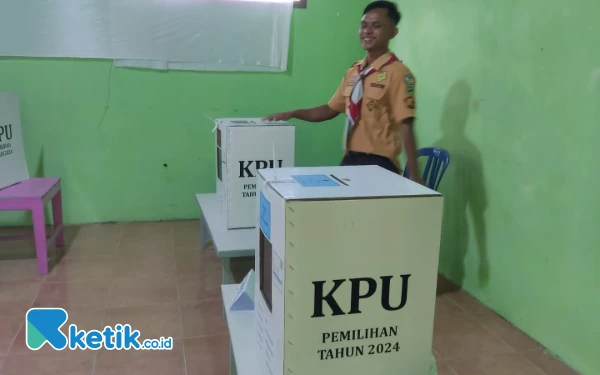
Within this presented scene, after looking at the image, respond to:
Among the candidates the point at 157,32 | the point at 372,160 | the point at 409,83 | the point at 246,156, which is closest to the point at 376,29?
the point at 409,83

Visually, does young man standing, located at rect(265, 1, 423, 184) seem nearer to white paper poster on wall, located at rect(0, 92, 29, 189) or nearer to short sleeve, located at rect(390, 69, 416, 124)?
short sleeve, located at rect(390, 69, 416, 124)

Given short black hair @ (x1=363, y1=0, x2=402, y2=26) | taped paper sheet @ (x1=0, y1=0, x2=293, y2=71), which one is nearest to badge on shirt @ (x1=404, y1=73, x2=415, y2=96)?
short black hair @ (x1=363, y1=0, x2=402, y2=26)

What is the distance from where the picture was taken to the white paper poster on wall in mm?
2977

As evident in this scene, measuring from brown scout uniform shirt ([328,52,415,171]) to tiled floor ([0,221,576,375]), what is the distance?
3.08 ft

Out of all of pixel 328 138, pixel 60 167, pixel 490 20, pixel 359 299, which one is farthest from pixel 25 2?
pixel 359 299

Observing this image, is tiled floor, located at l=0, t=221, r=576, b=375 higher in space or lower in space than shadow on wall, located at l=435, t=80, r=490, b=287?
lower

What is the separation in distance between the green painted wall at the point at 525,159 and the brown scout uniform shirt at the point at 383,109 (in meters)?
0.57

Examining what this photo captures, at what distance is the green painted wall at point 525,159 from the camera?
1995 millimetres

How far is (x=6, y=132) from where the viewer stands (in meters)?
3.02

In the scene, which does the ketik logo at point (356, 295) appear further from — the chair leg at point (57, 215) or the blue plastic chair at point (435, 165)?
the chair leg at point (57, 215)

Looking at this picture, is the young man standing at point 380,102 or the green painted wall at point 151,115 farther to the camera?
the green painted wall at point 151,115

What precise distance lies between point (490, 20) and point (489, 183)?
0.84 metres

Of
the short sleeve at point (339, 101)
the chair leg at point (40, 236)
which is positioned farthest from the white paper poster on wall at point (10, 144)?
the short sleeve at point (339, 101)

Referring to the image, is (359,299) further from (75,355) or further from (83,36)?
(83,36)
